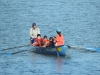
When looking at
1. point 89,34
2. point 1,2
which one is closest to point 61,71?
point 89,34

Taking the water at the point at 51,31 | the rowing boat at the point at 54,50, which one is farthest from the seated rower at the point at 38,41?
the water at the point at 51,31

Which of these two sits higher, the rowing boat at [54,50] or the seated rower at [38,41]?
the seated rower at [38,41]

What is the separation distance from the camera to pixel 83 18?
7231 cm

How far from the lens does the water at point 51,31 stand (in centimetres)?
3766

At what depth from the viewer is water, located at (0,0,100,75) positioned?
3766 centimetres

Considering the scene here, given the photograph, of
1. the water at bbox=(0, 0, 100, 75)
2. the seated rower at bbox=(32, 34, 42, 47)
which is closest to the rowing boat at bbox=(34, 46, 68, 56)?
the water at bbox=(0, 0, 100, 75)

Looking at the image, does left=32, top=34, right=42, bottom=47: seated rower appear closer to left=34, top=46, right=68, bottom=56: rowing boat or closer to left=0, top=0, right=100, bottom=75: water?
left=34, top=46, right=68, bottom=56: rowing boat

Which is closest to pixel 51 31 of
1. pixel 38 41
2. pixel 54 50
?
pixel 38 41

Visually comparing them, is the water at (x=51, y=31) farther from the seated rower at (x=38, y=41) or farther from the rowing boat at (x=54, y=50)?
the seated rower at (x=38, y=41)

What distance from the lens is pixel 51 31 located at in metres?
60.0

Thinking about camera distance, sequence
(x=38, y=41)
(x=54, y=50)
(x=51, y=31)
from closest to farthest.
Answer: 1. (x=54, y=50)
2. (x=38, y=41)
3. (x=51, y=31)

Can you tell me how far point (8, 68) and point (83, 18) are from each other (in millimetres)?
35896

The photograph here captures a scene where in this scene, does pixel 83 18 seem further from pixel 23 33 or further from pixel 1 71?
pixel 1 71

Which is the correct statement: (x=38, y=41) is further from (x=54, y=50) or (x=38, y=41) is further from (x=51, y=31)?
(x=51, y=31)
